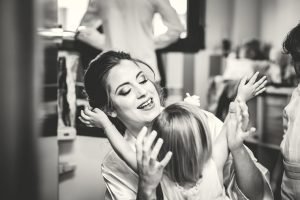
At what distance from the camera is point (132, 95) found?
33.0 inches

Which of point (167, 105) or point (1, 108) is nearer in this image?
point (167, 105)

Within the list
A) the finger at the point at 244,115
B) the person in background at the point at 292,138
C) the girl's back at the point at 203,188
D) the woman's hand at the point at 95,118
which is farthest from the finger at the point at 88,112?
the person in background at the point at 292,138

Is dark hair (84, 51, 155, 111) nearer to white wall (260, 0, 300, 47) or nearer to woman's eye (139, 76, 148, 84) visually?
woman's eye (139, 76, 148, 84)

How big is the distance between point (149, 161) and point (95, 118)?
17 centimetres

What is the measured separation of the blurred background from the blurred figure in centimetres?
2

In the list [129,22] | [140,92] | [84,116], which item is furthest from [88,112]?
[129,22]

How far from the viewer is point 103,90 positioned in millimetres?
858

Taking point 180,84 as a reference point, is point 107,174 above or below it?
below

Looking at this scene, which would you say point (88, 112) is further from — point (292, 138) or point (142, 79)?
point (292, 138)

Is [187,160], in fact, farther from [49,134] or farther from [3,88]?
[3,88]

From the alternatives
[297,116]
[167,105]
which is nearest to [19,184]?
[167,105]

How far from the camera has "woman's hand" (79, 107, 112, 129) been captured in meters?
0.83

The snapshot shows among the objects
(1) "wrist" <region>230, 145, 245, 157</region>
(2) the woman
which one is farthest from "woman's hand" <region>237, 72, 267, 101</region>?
(1) "wrist" <region>230, 145, 245, 157</region>

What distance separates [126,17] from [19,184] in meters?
0.53
